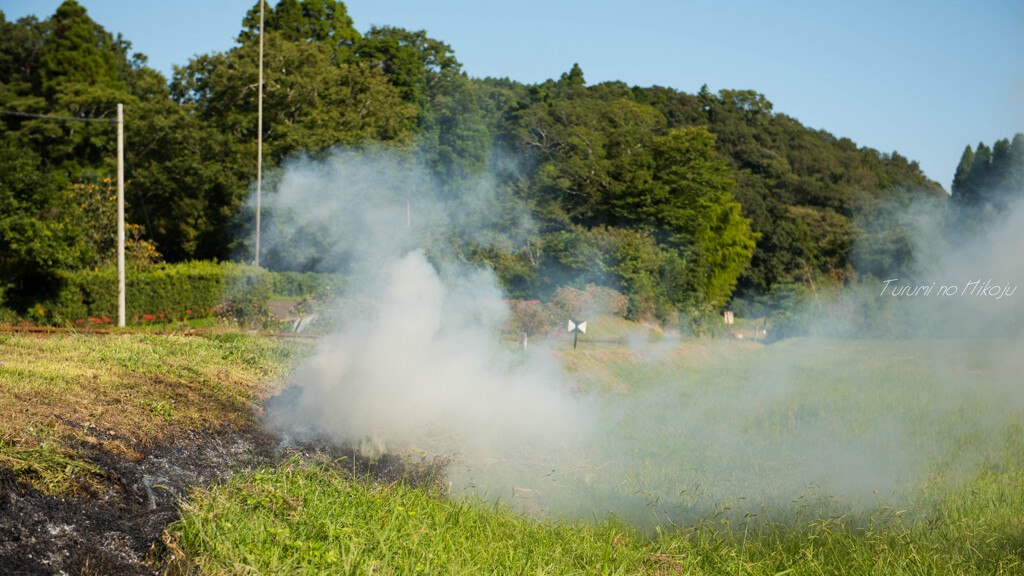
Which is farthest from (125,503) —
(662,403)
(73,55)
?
(73,55)

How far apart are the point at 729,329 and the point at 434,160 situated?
10918 millimetres

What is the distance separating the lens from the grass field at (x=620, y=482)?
4.77 m

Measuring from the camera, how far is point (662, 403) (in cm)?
1061

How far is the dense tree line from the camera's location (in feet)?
71.0

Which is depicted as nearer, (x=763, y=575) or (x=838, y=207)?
(x=763, y=575)

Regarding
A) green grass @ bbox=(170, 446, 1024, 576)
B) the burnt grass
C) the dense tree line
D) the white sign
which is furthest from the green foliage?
the burnt grass

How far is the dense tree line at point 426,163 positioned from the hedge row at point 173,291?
638mm

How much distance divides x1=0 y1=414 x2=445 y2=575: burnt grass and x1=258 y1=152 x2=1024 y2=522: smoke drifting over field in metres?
1.00

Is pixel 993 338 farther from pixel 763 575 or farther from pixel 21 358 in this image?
pixel 21 358

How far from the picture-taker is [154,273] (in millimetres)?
19391

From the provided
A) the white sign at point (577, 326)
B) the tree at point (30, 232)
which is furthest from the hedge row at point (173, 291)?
the white sign at point (577, 326)

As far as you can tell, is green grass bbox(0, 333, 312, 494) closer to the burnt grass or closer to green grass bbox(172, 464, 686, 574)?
the burnt grass

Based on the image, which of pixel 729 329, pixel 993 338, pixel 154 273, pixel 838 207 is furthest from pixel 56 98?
pixel 838 207

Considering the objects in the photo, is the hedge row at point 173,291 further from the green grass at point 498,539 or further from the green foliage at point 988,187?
the green foliage at point 988,187
